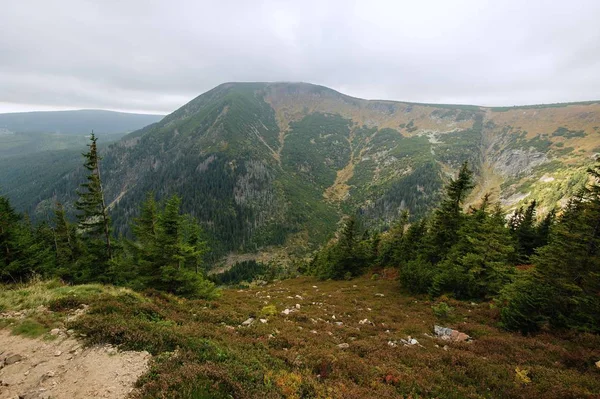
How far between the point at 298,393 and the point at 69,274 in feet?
87.6

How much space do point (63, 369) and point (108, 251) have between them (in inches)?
790

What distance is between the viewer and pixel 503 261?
72.6 ft

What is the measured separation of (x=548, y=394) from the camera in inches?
339

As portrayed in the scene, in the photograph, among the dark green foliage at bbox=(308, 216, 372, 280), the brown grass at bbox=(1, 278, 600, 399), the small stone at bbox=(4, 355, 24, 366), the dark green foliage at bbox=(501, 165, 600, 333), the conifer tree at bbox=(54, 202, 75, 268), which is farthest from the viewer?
the dark green foliage at bbox=(308, 216, 372, 280)

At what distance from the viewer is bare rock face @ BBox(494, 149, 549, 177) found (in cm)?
17525

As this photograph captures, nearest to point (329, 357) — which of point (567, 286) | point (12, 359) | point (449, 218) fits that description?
point (12, 359)

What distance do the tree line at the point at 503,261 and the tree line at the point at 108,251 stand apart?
21263mm

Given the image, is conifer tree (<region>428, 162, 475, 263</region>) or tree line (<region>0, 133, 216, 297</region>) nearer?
tree line (<region>0, 133, 216, 297</region>)

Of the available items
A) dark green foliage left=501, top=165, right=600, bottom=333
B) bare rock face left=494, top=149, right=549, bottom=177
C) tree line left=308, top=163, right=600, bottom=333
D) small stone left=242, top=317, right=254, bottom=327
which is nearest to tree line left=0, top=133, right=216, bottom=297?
small stone left=242, top=317, right=254, bottom=327

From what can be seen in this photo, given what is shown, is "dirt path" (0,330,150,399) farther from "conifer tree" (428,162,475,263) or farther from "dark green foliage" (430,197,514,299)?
"conifer tree" (428,162,475,263)

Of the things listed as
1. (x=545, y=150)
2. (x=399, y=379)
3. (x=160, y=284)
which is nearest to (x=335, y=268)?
(x=160, y=284)

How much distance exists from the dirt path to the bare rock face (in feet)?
746

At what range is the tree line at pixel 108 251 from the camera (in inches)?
770

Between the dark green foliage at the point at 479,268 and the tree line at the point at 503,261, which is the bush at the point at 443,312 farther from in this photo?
the dark green foliage at the point at 479,268
